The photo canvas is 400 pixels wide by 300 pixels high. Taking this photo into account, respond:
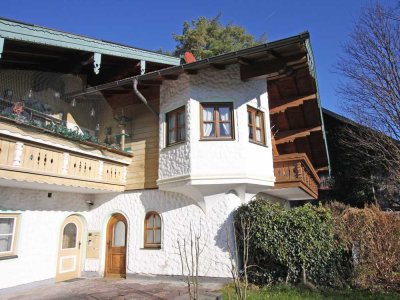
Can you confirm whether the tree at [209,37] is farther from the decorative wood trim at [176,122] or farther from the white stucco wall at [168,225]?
the white stucco wall at [168,225]

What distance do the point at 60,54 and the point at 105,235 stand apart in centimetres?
644

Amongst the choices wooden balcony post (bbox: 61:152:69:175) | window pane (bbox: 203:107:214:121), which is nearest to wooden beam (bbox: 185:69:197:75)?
window pane (bbox: 203:107:214:121)

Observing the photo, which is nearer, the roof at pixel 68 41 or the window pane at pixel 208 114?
the roof at pixel 68 41

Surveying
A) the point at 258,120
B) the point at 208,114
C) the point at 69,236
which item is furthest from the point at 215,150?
the point at 69,236

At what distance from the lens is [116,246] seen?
10953mm

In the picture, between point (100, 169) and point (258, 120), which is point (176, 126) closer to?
point (258, 120)

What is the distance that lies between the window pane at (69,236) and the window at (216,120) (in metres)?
5.66

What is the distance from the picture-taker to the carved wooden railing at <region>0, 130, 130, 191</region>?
300 inches

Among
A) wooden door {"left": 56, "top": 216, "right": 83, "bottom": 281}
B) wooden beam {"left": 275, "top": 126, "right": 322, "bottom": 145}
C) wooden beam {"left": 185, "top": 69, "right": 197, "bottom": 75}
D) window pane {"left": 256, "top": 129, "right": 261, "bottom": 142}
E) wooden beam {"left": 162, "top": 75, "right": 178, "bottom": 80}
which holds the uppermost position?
wooden beam {"left": 162, "top": 75, "right": 178, "bottom": 80}

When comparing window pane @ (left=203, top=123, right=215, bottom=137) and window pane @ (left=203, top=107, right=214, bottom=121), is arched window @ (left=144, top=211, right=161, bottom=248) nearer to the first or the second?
window pane @ (left=203, top=123, right=215, bottom=137)

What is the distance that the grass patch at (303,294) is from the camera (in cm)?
716

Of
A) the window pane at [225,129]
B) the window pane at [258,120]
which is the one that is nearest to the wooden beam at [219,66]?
the window pane at [225,129]

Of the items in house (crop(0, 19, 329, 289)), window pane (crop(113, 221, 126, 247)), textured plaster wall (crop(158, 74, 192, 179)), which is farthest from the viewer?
window pane (crop(113, 221, 126, 247))

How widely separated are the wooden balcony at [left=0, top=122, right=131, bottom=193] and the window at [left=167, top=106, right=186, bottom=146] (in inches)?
79.7
